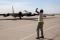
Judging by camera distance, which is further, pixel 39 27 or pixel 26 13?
pixel 26 13

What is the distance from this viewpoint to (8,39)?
12609mm

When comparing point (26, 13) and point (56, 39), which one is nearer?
point (56, 39)

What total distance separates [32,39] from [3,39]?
6.28ft

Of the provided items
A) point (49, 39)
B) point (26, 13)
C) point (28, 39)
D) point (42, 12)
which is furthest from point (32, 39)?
point (26, 13)

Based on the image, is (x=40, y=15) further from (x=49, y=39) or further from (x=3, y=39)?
(x=3, y=39)

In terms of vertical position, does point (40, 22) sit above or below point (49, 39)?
above

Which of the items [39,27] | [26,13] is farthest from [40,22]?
[26,13]

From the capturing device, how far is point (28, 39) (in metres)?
12.5

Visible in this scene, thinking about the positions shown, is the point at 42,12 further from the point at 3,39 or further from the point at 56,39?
the point at 3,39

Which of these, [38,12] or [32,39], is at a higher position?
[38,12]

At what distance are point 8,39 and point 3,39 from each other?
1.09ft

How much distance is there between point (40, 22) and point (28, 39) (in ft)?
4.48

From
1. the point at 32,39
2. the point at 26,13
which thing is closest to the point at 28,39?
the point at 32,39

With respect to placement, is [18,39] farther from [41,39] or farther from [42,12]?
[42,12]
